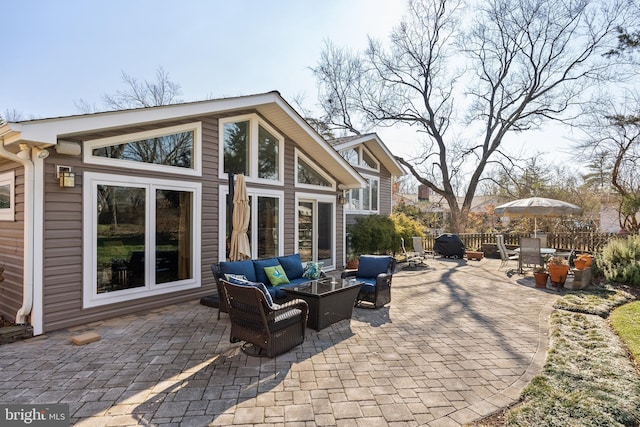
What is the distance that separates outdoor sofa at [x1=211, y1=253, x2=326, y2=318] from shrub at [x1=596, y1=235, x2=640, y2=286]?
7.13 metres

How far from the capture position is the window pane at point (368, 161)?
1420 cm

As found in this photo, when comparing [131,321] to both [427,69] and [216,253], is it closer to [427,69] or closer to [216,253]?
[216,253]

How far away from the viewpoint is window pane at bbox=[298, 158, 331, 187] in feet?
29.9

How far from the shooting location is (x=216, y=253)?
7.11 m

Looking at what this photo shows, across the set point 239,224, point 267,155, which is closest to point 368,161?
point 267,155

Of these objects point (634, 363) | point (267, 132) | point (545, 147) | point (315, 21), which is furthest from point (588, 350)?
point (545, 147)

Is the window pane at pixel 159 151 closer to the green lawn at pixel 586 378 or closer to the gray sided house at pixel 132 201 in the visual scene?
the gray sided house at pixel 132 201

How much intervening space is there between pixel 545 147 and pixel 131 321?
21.4 m

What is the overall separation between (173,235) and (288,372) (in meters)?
3.90

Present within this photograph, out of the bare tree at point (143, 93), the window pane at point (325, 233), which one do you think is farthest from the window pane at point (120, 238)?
the bare tree at point (143, 93)

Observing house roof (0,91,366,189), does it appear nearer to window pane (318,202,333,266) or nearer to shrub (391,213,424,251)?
window pane (318,202,333,266)

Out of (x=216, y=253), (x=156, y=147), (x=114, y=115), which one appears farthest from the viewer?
(x=216, y=253)

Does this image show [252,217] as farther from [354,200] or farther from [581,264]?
[581,264]

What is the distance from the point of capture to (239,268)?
567 cm
